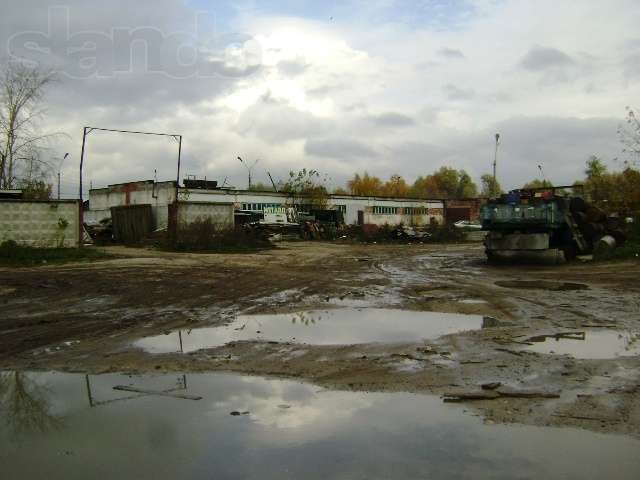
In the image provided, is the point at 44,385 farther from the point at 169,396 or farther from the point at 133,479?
the point at 133,479

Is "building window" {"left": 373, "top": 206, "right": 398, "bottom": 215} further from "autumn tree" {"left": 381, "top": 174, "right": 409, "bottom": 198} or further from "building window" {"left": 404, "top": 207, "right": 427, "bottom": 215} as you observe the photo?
"autumn tree" {"left": 381, "top": 174, "right": 409, "bottom": 198}

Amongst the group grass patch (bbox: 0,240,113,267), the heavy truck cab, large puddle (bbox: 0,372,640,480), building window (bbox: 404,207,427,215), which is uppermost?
building window (bbox: 404,207,427,215)

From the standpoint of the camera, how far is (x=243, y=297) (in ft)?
42.2

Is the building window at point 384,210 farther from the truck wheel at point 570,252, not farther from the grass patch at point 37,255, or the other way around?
the grass patch at point 37,255

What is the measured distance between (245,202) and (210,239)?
16139 mm

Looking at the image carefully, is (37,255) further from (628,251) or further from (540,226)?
(628,251)

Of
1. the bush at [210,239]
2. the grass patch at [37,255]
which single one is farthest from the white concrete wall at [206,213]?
the grass patch at [37,255]

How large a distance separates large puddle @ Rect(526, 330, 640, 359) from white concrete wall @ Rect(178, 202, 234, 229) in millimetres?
24715

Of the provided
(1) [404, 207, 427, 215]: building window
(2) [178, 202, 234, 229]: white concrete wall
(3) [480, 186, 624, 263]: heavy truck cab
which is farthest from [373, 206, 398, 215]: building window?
(3) [480, 186, 624, 263]: heavy truck cab

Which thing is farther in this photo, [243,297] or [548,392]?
[243,297]

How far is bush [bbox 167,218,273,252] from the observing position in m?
28.6

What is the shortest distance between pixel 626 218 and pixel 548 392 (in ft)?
→ 68.5

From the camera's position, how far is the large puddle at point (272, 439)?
396 cm

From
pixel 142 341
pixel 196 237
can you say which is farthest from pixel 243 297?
pixel 196 237
